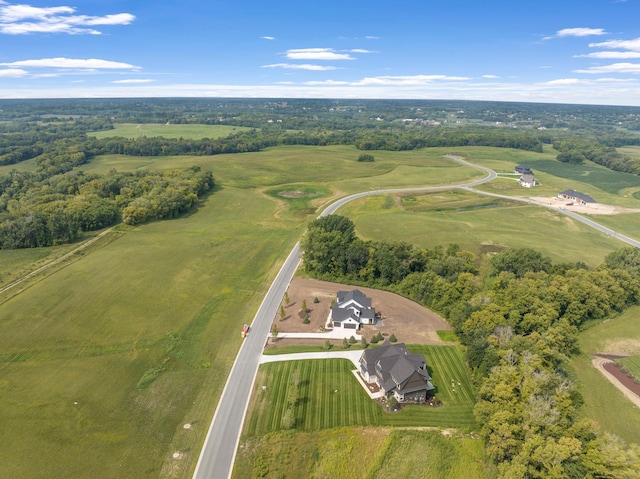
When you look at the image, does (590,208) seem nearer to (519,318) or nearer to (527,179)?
(527,179)

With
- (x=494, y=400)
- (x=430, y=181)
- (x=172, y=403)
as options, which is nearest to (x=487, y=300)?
(x=494, y=400)

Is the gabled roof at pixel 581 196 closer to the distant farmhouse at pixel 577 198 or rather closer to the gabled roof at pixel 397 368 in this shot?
the distant farmhouse at pixel 577 198

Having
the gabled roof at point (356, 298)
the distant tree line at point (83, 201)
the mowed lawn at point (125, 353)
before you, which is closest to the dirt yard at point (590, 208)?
the gabled roof at point (356, 298)

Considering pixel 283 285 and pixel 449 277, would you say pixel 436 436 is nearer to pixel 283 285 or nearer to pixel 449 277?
pixel 449 277

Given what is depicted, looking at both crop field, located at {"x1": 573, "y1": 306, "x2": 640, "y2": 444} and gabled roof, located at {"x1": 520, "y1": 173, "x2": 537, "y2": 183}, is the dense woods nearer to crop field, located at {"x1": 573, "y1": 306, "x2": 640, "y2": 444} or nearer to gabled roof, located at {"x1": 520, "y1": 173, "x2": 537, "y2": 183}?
crop field, located at {"x1": 573, "y1": 306, "x2": 640, "y2": 444}

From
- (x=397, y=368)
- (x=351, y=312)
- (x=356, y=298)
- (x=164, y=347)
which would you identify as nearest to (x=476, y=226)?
(x=356, y=298)

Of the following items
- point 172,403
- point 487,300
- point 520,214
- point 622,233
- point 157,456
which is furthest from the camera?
point 520,214
